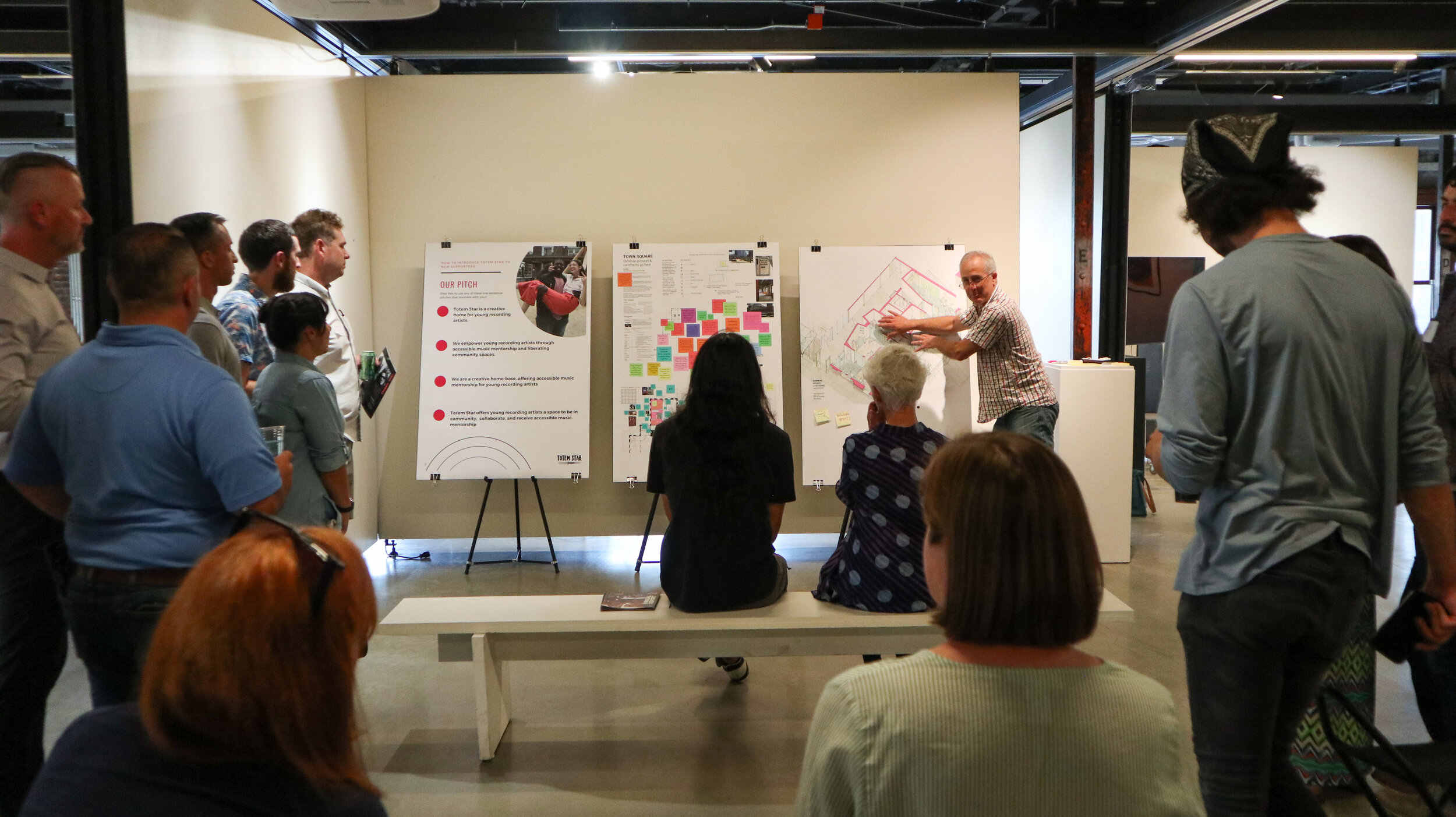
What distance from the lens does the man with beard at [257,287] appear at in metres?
3.23

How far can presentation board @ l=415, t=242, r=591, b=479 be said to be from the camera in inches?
215

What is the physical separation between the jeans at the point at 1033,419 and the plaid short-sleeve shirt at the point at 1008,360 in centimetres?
2

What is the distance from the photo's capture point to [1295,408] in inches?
63.9

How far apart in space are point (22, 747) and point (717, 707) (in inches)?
79.4

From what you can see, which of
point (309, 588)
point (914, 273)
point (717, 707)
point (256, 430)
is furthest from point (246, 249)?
point (914, 273)

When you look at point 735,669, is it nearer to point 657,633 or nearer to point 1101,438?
point 657,633

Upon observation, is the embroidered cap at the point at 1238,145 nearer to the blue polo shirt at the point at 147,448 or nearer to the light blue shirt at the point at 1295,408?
the light blue shirt at the point at 1295,408

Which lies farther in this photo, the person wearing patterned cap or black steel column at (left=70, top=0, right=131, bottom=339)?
black steel column at (left=70, top=0, right=131, bottom=339)

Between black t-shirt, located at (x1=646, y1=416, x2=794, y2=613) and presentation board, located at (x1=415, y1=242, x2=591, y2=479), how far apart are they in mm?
2422

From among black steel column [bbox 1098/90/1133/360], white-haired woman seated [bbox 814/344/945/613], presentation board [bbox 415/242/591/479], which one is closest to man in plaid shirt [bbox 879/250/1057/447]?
black steel column [bbox 1098/90/1133/360]

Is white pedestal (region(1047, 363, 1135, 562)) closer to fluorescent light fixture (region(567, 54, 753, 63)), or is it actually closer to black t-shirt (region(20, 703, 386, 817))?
fluorescent light fixture (region(567, 54, 753, 63))

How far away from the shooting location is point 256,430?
1985 millimetres

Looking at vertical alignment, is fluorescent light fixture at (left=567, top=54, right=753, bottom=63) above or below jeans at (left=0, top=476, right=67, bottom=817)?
above

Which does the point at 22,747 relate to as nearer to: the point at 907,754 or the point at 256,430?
the point at 256,430
